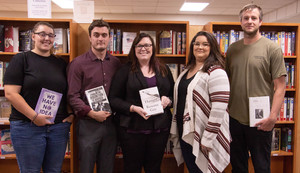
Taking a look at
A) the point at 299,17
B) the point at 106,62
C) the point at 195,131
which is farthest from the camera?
the point at 299,17

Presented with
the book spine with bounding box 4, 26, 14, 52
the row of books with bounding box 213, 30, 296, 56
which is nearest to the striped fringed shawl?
the row of books with bounding box 213, 30, 296, 56

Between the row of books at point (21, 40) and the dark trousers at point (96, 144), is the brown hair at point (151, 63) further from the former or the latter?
the row of books at point (21, 40)

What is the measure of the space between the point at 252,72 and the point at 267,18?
7388 mm

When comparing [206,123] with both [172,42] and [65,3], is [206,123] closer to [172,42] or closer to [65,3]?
[172,42]

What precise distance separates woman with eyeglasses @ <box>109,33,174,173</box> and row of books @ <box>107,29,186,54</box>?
27.5 inches

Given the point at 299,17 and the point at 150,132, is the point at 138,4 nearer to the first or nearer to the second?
the point at 299,17

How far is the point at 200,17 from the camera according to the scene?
8859mm

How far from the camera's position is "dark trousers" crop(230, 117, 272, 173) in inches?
80.0

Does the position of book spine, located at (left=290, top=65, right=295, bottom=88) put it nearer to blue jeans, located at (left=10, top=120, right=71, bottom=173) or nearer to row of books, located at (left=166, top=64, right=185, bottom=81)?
row of books, located at (left=166, top=64, right=185, bottom=81)

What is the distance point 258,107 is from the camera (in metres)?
2.00

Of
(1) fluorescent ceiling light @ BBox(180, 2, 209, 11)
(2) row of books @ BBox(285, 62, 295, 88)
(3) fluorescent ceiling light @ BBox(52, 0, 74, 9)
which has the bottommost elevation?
(2) row of books @ BBox(285, 62, 295, 88)

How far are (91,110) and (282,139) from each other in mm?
2414

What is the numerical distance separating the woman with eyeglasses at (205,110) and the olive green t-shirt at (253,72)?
0.31 metres

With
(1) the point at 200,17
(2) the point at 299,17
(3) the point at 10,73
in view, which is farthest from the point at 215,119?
(1) the point at 200,17
